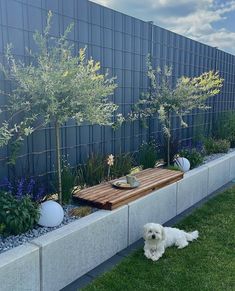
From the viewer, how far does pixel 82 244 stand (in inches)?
121

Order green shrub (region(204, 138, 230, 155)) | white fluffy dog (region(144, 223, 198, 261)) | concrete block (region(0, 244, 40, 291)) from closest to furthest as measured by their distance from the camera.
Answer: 1. concrete block (region(0, 244, 40, 291))
2. white fluffy dog (region(144, 223, 198, 261))
3. green shrub (region(204, 138, 230, 155))

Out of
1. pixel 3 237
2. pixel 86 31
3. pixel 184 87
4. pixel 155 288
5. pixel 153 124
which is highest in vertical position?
pixel 86 31

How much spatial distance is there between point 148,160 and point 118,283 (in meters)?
2.80

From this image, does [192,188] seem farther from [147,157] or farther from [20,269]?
[20,269]

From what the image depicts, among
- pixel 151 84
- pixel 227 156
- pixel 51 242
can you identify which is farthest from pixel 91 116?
pixel 227 156

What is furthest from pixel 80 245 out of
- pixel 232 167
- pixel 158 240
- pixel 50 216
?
pixel 232 167

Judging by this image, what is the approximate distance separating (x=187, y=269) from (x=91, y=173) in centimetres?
182

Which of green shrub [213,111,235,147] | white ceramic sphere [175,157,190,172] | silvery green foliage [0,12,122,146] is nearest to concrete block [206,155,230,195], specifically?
white ceramic sphere [175,157,190,172]

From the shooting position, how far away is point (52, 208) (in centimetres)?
324

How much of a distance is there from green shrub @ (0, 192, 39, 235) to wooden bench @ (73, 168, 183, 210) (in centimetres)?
71

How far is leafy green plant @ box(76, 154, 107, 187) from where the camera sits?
14.9 feet

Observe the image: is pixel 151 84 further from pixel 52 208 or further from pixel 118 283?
pixel 118 283

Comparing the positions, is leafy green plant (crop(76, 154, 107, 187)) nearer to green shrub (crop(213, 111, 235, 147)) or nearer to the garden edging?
the garden edging

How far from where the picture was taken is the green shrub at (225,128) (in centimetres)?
806
